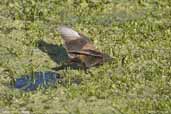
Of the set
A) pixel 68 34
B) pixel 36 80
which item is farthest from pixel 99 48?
pixel 36 80

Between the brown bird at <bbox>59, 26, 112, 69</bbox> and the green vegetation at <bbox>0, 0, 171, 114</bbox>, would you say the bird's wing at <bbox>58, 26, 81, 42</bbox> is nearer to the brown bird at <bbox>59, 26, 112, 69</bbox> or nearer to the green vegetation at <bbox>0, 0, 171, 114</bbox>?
the brown bird at <bbox>59, 26, 112, 69</bbox>

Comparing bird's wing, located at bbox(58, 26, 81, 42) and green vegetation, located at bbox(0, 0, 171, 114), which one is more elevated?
bird's wing, located at bbox(58, 26, 81, 42)

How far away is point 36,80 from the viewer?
9367mm

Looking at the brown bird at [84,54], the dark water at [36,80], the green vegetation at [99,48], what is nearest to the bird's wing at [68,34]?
the brown bird at [84,54]

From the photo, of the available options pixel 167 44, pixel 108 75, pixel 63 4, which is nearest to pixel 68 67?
pixel 108 75

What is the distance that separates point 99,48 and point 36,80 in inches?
69.3

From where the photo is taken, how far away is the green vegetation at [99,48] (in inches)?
340

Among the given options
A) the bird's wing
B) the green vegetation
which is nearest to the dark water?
the green vegetation

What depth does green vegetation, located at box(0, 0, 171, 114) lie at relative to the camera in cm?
862

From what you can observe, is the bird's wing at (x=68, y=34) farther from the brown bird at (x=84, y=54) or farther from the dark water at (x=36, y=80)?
the dark water at (x=36, y=80)

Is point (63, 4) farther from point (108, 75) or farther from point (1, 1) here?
point (108, 75)

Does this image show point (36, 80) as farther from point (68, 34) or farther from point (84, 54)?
point (68, 34)

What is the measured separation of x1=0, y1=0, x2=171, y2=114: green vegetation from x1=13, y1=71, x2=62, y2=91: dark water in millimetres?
139

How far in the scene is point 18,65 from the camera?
9891 mm
